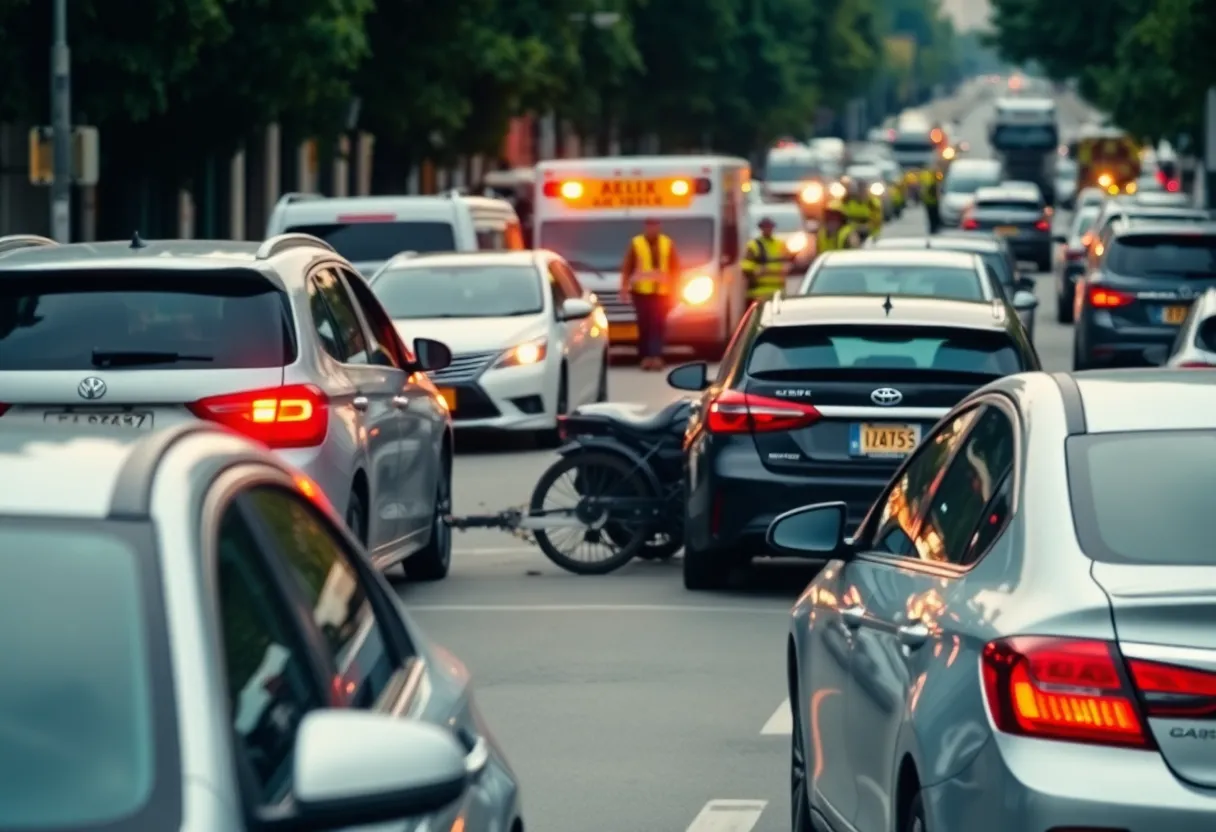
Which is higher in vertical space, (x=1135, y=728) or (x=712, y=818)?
(x=1135, y=728)

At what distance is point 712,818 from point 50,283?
13.5ft

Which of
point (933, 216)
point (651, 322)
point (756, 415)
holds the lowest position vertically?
point (933, 216)

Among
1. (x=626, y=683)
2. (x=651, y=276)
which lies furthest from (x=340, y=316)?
(x=651, y=276)

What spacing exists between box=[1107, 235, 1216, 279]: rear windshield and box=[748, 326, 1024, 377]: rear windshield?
15.0 metres

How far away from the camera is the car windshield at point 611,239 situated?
3441 centimetres

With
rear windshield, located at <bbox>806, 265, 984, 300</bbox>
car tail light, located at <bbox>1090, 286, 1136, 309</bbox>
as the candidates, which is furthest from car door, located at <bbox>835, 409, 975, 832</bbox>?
car tail light, located at <bbox>1090, 286, 1136, 309</bbox>

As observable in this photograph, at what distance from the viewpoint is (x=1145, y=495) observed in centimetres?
577

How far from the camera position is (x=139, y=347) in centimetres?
1172

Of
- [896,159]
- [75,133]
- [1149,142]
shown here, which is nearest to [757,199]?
[1149,142]

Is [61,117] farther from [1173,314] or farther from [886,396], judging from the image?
[886,396]

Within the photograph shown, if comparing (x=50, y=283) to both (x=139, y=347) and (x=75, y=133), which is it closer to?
(x=139, y=347)

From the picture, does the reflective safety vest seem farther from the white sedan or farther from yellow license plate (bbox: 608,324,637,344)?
the white sedan

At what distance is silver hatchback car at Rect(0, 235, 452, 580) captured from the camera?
1162cm

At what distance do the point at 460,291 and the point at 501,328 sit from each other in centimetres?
90
